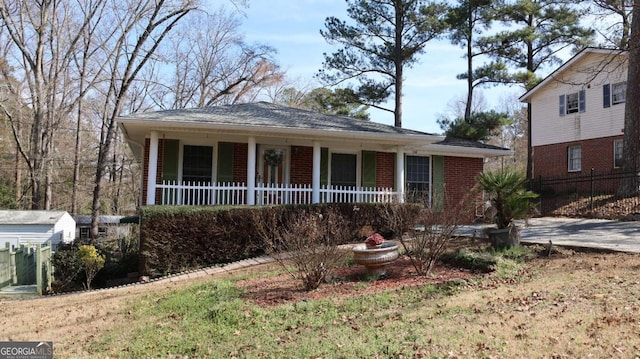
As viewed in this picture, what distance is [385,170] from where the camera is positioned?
15.0 metres

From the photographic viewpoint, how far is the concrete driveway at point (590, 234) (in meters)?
8.88

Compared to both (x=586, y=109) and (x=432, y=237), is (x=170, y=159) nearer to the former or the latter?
(x=432, y=237)

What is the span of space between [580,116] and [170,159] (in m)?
19.6

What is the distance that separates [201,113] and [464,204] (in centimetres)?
799

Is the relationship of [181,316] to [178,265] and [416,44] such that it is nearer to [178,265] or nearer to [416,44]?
[178,265]

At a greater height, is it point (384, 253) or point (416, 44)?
point (416, 44)

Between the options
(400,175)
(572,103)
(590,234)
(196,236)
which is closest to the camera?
(196,236)

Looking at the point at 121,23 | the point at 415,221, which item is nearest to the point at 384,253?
the point at 415,221

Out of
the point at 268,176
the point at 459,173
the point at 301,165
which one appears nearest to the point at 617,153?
the point at 459,173

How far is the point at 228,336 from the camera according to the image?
17.0 feet

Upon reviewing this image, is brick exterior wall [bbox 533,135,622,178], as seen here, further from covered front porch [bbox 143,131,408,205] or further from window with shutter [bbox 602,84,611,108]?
covered front porch [bbox 143,131,408,205]

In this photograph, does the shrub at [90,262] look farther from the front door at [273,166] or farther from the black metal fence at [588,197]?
the black metal fence at [588,197]

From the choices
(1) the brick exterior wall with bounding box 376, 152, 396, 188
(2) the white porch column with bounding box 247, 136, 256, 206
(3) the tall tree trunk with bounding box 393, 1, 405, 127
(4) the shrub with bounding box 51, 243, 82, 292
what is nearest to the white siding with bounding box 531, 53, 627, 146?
(3) the tall tree trunk with bounding box 393, 1, 405, 127

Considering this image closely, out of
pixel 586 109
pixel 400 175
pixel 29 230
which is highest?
pixel 586 109
